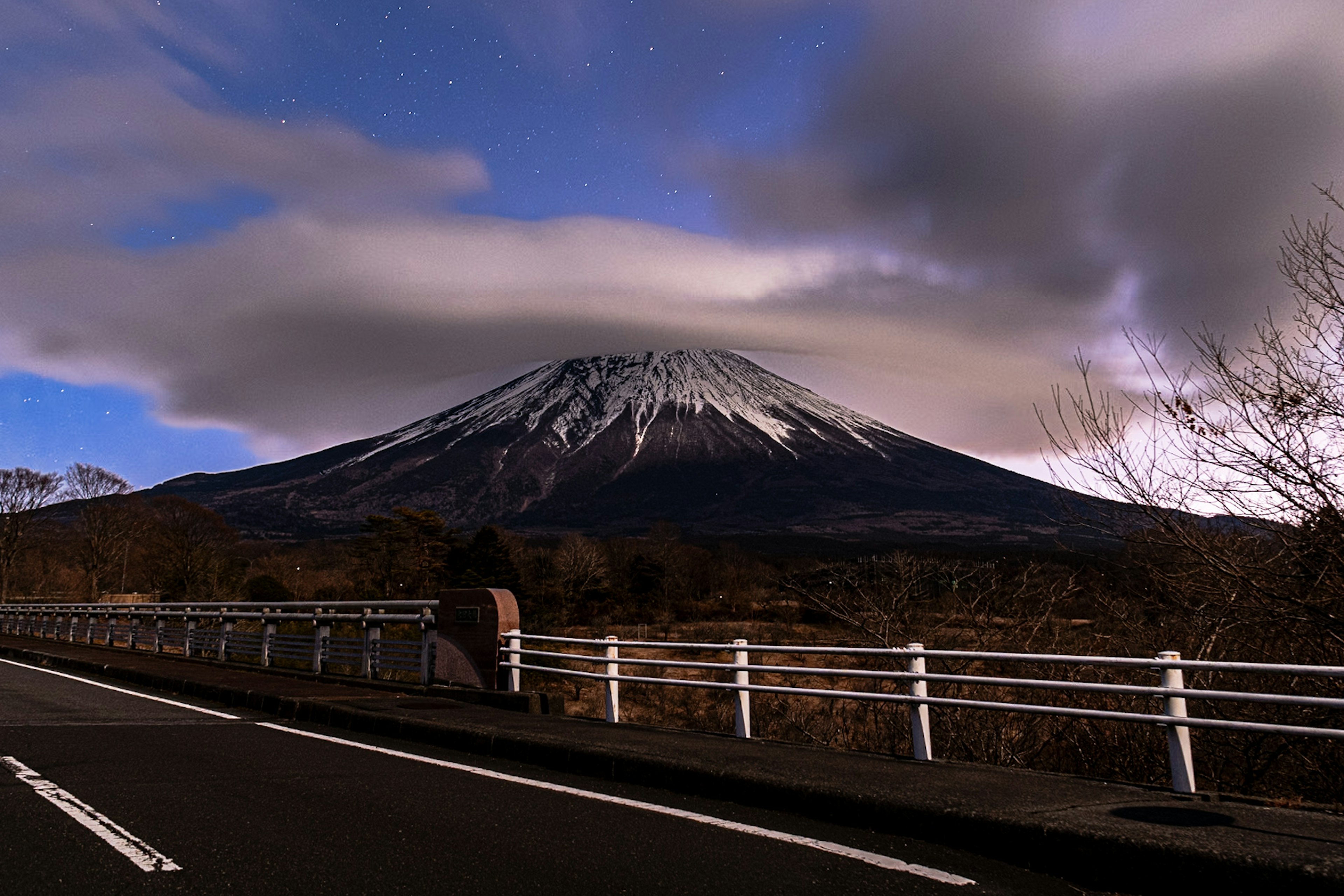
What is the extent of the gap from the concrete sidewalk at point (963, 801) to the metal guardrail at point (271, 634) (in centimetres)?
245

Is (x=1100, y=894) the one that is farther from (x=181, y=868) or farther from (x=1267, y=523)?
(x=1267, y=523)

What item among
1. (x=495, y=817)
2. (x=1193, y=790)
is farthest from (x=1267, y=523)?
(x=495, y=817)

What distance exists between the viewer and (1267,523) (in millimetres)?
9492

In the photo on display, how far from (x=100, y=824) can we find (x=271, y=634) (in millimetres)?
12096

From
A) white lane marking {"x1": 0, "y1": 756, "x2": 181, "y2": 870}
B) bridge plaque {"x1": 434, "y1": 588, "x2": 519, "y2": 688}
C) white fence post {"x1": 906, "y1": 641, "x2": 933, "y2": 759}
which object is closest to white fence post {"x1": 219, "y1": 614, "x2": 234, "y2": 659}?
bridge plaque {"x1": 434, "y1": 588, "x2": 519, "y2": 688}

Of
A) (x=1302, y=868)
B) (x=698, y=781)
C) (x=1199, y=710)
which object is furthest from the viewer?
(x=1199, y=710)

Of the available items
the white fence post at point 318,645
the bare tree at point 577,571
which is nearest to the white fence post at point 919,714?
the white fence post at point 318,645

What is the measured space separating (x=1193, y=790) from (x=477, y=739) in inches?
212

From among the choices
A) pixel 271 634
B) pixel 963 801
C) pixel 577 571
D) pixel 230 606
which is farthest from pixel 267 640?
pixel 577 571

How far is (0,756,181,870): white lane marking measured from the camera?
4.46 m

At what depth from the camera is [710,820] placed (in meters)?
5.54

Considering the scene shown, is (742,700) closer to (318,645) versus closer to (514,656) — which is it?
(514,656)

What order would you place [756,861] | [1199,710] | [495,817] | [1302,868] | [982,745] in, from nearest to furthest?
[1302,868] → [756,861] → [495,817] → [1199,710] → [982,745]

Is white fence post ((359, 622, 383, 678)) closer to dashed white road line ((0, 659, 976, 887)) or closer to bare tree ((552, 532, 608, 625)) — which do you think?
dashed white road line ((0, 659, 976, 887))
